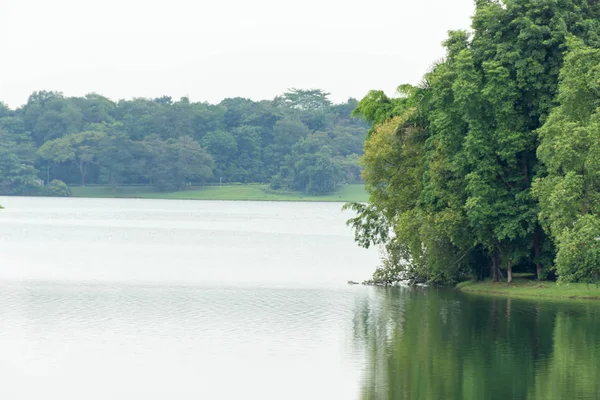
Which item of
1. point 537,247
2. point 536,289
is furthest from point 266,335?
point 537,247

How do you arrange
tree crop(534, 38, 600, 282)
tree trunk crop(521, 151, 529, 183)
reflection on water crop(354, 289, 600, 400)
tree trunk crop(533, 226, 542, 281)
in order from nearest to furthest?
reflection on water crop(354, 289, 600, 400), tree crop(534, 38, 600, 282), tree trunk crop(521, 151, 529, 183), tree trunk crop(533, 226, 542, 281)

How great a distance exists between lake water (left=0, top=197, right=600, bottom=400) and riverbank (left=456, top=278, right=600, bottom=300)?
1.70m

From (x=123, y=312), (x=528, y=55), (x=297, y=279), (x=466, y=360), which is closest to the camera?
(x=466, y=360)

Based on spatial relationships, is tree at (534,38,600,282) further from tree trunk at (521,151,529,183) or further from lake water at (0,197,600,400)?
tree trunk at (521,151,529,183)

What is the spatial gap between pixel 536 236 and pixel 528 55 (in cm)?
857

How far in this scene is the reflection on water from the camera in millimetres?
31281

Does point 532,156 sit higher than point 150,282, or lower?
higher

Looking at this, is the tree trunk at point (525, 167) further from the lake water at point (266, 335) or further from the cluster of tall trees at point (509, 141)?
the lake water at point (266, 335)

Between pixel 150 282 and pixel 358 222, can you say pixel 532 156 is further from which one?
pixel 150 282

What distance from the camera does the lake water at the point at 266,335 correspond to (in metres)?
31.6

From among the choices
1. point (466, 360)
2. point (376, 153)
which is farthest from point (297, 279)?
point (466, 360)

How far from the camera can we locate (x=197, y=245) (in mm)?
88438

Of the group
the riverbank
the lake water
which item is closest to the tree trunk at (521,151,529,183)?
the riverbank

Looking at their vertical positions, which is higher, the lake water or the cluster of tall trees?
the cluster of tall trees
